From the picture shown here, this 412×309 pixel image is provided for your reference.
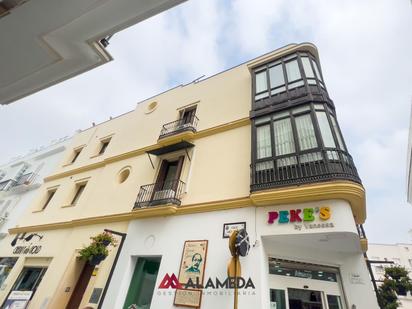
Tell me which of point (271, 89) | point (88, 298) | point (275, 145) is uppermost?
point (271, 89)

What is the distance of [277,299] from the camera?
20.4ft

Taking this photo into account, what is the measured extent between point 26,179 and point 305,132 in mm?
19770

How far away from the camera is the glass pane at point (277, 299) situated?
6113 millimetres

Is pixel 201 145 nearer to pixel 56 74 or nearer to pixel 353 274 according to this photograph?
pixel 353 274

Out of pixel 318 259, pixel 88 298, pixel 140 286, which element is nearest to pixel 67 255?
pixel 88 298

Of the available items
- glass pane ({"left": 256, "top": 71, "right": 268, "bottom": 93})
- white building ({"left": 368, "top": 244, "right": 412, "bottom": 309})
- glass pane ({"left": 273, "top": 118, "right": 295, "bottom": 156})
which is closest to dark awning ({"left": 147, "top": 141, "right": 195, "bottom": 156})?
glass pane ({"left": 273, "top": 118, "right": 295, "bottom": 156})

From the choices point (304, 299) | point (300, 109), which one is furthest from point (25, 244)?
point (300, 109)

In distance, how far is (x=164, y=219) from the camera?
8422mm

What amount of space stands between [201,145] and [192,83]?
5.52 metres

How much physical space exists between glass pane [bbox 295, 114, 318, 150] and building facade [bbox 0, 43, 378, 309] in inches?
1.7

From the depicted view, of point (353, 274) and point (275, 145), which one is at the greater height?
point (275, 145)

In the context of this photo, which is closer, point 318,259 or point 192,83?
point 318,259

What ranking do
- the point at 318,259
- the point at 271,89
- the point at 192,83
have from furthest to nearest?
the point at 192,83 < the point at 271,89 < the point at 318,259

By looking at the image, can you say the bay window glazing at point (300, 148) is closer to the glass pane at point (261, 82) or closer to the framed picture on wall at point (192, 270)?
the glass pane at point (261, 82)
